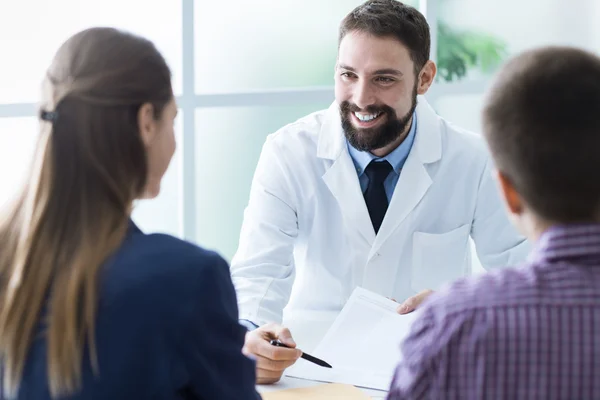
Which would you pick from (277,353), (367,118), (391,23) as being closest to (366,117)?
(367,118)

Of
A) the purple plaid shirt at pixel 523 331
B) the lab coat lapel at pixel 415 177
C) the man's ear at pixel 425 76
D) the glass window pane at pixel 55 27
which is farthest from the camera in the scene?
the glass window pane at pixel 55 27

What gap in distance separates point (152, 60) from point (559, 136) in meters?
0.52

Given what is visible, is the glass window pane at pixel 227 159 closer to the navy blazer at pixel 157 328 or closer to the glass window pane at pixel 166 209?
the glass window pane at pixel 166 209

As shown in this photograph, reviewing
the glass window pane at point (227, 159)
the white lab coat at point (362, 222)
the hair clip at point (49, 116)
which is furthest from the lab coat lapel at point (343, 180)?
the hair clip at point (49, 116)

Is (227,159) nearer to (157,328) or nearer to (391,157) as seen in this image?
(391,157)

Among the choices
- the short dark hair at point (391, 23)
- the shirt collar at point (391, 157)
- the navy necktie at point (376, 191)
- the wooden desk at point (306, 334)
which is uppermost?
the short dark hair at point (391, 23)

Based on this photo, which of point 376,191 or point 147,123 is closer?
point 147,123

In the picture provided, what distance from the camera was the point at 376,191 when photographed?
2.01m

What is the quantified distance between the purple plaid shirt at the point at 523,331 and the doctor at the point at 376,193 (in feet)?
3.53

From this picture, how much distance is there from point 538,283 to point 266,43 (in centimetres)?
236

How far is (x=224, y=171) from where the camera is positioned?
121 inches

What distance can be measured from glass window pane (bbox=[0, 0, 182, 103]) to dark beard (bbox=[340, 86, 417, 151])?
1122 mm

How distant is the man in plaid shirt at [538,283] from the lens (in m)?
0.79

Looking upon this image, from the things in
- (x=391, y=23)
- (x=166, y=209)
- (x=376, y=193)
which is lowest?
(x=166, y=209)
